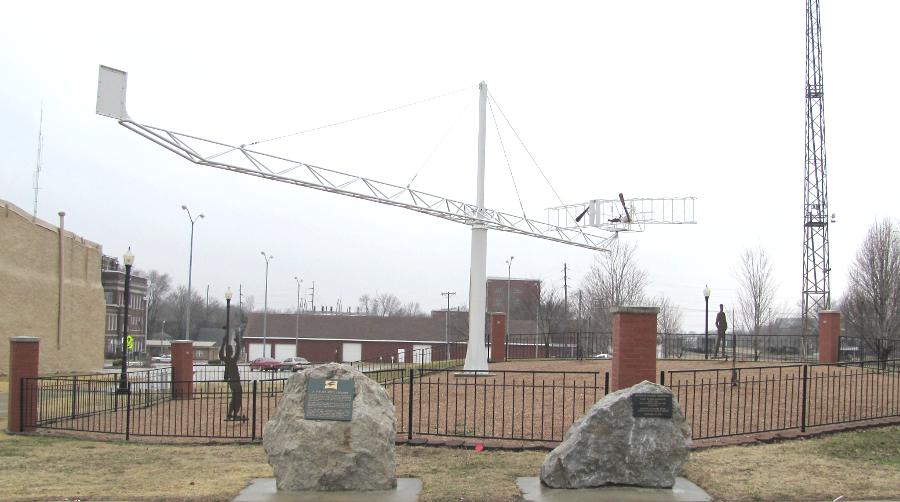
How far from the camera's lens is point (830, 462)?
963 cm

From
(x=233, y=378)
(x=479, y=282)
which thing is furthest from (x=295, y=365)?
(x=233, y=378)

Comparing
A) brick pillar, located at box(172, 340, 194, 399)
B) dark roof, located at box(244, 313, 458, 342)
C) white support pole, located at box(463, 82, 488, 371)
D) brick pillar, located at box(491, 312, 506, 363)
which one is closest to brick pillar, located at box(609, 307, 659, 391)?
white support pole, located at box(463, 82, 488, 371)

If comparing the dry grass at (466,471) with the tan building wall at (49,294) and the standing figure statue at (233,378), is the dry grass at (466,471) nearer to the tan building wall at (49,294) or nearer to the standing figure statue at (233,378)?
the standing figure statue at (233,378)

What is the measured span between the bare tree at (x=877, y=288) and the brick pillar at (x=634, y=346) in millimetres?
19254

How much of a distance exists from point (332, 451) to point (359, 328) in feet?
190

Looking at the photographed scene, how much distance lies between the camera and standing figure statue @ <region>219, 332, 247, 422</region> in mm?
14758

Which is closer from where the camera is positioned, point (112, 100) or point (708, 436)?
point (708, 436)

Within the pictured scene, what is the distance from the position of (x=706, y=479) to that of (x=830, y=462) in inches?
84.6

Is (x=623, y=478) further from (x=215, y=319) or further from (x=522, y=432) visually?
(x=215, y=319)

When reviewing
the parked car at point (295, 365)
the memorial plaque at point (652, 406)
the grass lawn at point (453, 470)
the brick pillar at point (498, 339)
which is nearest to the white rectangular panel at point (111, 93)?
the grass lawn at point (453, 470)

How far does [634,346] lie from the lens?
37.9 feet

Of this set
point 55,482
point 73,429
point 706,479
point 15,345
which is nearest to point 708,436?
point 706,479

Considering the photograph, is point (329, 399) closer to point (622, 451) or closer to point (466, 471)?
point (466, 471)

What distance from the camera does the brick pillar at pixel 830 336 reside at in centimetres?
2087
